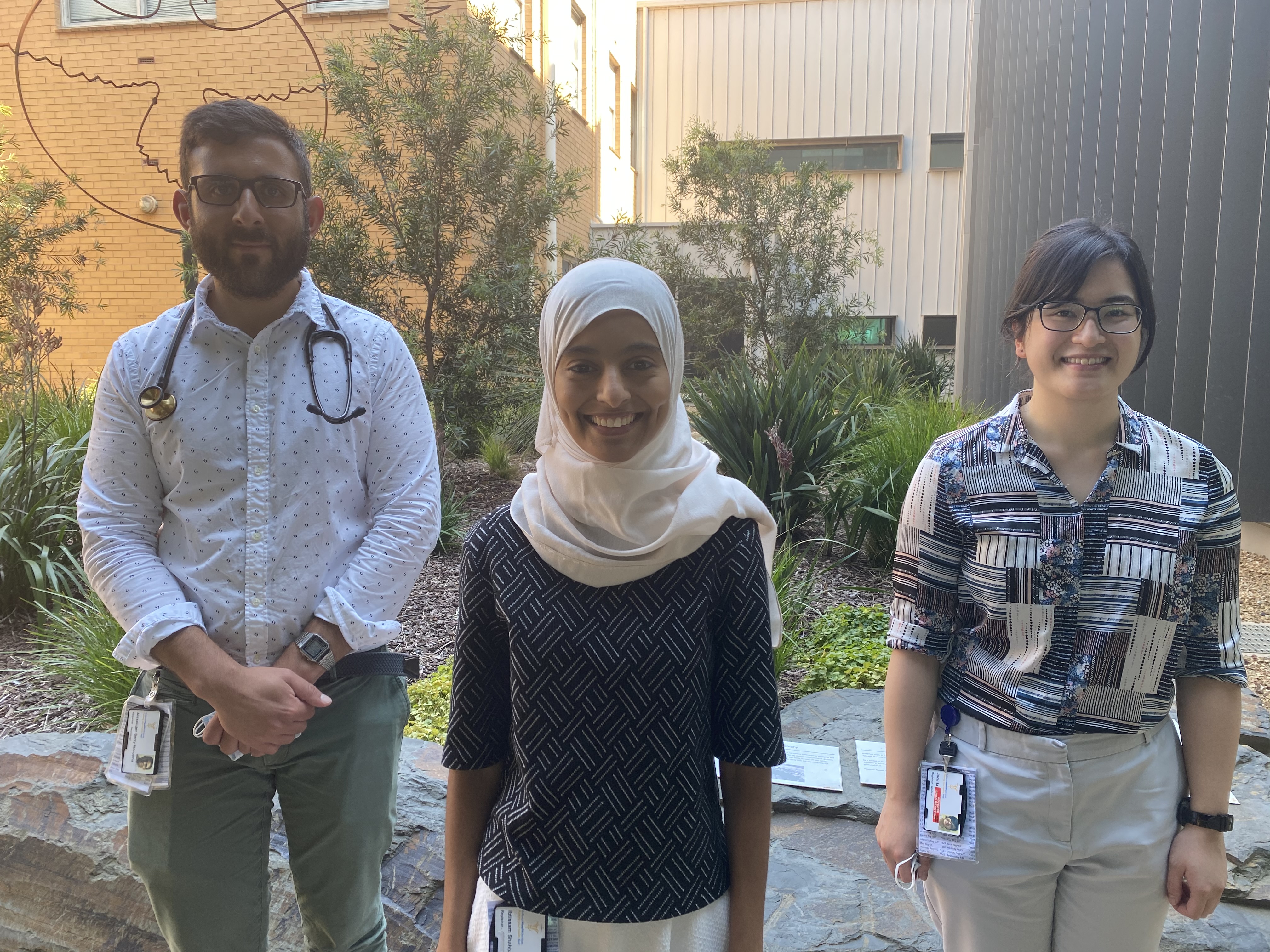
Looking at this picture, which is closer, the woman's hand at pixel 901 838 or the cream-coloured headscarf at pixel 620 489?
the cream-coloured headscarf at pixel 620 489

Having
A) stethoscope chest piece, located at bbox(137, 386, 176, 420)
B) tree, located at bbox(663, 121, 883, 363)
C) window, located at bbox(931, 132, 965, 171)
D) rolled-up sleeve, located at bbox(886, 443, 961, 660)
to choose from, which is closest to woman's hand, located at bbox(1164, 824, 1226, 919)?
Answer: rolled-up sleeve, located at bbox(886, 443, 961, 660)

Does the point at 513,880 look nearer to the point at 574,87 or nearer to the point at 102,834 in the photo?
the point at 102,834

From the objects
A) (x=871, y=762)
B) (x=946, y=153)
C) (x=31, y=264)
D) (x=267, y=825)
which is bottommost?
(x=871, y=762)

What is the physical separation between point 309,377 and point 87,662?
2916 mm

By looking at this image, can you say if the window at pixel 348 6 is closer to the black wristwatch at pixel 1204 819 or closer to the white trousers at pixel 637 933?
the white trousers at pixel 637 933

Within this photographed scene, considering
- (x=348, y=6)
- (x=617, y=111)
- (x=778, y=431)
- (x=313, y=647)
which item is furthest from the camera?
(x=617, y=111)

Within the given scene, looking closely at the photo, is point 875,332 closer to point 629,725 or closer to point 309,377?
point 309,377

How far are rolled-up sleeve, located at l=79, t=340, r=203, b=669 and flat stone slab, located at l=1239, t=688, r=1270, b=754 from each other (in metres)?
3.71

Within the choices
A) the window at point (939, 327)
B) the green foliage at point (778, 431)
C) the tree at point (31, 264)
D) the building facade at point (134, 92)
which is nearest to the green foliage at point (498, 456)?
the green foliage at point (778, 431)

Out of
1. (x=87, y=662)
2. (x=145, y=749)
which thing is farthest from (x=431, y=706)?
(x=145, y=749)

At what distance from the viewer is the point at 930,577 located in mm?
1677

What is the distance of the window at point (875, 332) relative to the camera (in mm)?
13617

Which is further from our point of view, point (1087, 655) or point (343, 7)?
point (343, 7)

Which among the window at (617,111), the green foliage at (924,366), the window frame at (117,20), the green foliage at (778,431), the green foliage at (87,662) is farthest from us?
the window at (617,111)
